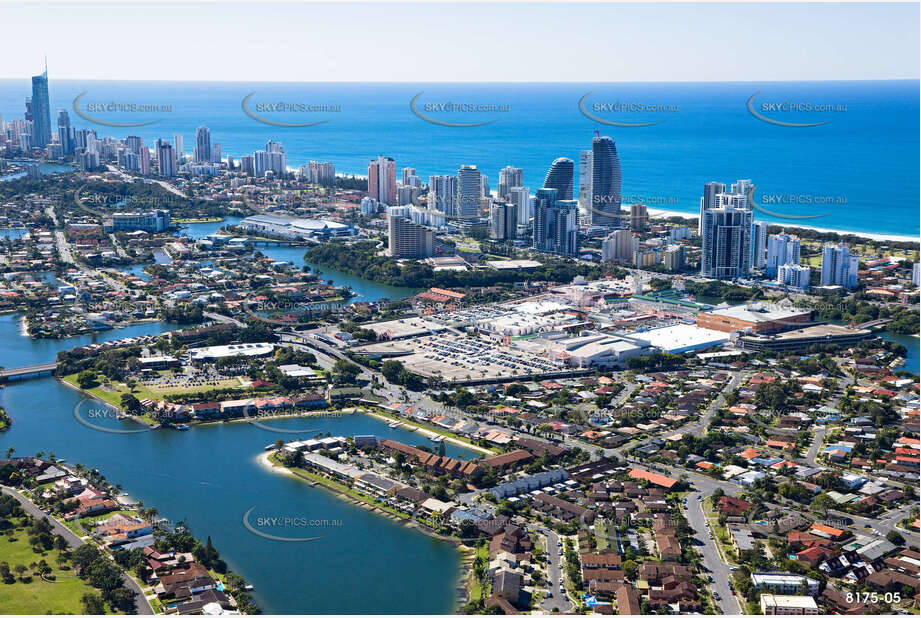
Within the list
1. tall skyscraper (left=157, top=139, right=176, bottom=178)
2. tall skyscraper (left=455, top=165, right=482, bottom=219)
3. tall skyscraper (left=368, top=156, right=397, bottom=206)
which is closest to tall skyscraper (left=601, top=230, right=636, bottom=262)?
tall skyscraper (left=455, top=165, right=482, bottom=219)

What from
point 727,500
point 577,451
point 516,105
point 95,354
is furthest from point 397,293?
point 516,105

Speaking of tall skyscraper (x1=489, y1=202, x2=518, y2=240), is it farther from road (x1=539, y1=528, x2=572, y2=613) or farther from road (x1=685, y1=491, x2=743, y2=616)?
road (x1=539, y1=528, x2=572, y2=613)

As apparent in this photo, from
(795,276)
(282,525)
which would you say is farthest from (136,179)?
(282,525)

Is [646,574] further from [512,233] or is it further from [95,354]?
[512,233]

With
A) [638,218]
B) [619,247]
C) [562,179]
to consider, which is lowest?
[619,247]

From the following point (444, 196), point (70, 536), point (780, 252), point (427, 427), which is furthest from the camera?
point (444, 196)

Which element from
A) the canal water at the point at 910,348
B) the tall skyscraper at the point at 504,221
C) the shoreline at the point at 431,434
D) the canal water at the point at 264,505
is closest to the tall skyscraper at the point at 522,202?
the tall skyscraper at the point at 504,221

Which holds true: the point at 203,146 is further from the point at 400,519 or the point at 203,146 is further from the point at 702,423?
the point at 400,519

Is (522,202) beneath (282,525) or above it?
above
